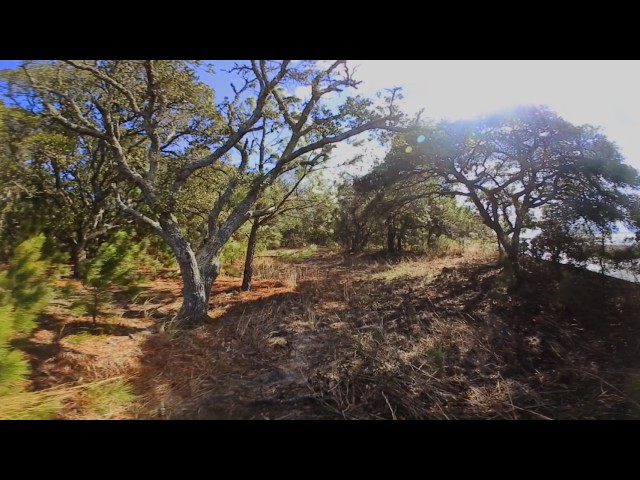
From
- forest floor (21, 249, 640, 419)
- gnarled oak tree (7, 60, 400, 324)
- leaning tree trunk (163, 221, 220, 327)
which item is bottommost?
forest floor (21, 249, 640, 419)

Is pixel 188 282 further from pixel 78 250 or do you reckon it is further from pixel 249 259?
pixel 78 250

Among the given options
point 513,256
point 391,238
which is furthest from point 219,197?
point 391,238

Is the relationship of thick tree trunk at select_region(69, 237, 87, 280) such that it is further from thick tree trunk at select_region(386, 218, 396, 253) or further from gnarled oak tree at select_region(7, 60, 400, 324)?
thick tree trunk at select_region(386, 218, 396, 253)

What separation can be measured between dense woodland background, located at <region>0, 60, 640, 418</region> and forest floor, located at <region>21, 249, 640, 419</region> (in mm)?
61

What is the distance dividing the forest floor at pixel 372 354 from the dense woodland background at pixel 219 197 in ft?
0.20

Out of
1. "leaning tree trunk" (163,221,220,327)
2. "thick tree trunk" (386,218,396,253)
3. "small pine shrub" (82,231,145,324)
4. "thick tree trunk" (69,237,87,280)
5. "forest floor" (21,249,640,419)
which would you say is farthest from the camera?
"thick tree trunk" (386,218,396,253)

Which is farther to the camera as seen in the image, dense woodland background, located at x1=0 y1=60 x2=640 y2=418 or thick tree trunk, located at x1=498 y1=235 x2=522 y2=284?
thick tree trunk, located at x1=498 y1=235 x2=522 y2=284

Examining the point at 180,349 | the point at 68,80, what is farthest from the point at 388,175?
the point at 68,80

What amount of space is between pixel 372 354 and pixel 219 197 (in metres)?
4.41

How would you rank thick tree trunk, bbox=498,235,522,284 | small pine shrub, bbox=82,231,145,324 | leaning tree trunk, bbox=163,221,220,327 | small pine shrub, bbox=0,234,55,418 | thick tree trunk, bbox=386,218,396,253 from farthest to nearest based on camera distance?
1. thick tree trunk, bbox=386,218,396,253
2. thick tree trunk, bbox=498,235,522,284
3. leaning tree trunk, bbox=163,221,220,327
4. small pine shrub, bbox=82,231,145,324
5. small pine shrub, bbox=0,234,55,418

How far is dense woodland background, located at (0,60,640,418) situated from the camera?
3498mm

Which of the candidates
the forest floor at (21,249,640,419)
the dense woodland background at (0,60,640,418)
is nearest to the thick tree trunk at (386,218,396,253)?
the dense woodland background at (0,60,640,418)

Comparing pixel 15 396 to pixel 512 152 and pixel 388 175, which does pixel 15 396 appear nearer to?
pixel 388 175

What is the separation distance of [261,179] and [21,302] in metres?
4.14
